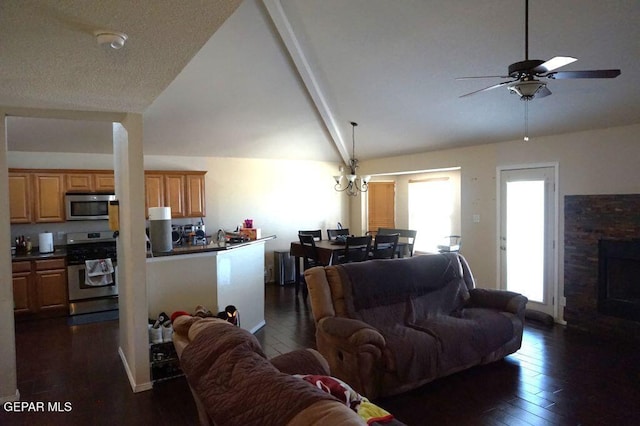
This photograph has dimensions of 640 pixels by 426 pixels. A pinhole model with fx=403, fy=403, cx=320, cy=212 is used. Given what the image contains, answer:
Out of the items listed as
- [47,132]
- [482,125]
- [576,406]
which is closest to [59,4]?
[576,406]

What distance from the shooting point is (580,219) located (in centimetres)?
476

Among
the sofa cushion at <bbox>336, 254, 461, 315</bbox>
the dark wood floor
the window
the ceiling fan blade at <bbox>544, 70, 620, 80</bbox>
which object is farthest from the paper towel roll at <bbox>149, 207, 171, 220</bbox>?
the window

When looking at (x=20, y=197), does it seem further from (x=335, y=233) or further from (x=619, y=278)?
(x=619, y=278)

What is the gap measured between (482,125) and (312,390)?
480 cm

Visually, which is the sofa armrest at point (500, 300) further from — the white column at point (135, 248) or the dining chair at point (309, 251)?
the white column at point (135, 248)

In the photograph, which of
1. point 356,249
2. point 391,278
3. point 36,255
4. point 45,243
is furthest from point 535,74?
point 45,243

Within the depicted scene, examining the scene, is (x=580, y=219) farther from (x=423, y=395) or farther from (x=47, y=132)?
(x=47, y=132)

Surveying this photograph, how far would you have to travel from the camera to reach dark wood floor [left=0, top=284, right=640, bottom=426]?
2.89 m

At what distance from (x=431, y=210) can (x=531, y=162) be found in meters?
3.53

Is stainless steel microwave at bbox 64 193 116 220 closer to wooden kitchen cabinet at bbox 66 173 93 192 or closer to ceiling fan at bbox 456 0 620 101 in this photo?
wooden kitchen cabinet at bbox 66 173 93 192

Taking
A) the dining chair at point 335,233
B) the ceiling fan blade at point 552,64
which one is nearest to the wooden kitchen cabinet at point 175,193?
the dining chair at point 335,233

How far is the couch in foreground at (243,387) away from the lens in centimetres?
115

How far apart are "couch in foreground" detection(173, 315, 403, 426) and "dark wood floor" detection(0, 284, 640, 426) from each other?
4.35 feet

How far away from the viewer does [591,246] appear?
4.68m
